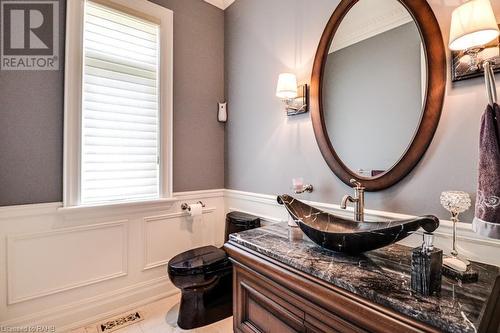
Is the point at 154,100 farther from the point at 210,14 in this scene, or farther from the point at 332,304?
the point at 332,304

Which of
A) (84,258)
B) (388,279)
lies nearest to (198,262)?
(84,258)

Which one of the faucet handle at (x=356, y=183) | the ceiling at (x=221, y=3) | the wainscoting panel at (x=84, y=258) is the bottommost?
the wainscoting panel at (x=84, y=258)

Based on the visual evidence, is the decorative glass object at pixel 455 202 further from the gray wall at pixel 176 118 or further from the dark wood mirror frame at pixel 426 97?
the gray wall at pixel 176 118

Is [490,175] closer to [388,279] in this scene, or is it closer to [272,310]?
[388,279]

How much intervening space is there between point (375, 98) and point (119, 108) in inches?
71.4

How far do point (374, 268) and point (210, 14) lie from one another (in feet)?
8.43

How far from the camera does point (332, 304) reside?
803 millimetres

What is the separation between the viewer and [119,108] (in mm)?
1931

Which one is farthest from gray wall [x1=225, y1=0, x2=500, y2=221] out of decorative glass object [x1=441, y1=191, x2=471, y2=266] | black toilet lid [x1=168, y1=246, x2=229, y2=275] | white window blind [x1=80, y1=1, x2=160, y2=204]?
white window blind [x1=80, y1=1, x2=160, y2=204]

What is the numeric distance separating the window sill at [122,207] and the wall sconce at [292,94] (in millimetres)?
1260

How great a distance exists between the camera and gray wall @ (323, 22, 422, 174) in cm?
121

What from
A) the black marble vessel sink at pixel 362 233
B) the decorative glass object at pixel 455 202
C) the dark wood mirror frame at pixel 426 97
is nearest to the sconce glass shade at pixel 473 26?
the dark wood mirror frame at pixel 426 97

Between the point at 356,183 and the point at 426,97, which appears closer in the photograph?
the point at 426,97

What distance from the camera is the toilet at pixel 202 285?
5.41ft
